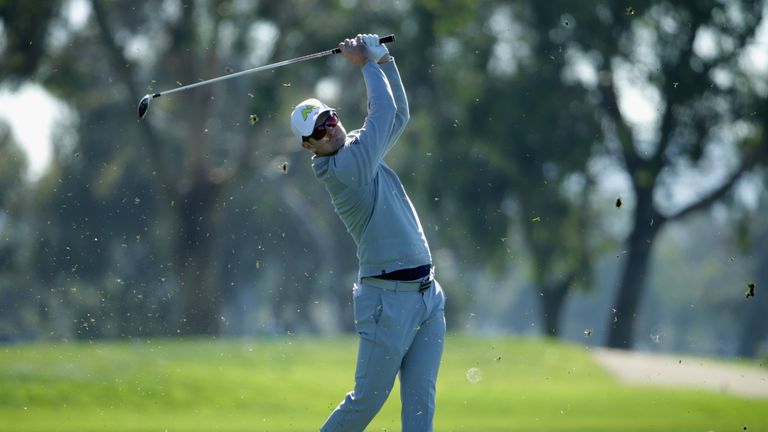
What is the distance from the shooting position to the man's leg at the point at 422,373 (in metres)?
6.93

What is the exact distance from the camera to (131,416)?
52.9 feet

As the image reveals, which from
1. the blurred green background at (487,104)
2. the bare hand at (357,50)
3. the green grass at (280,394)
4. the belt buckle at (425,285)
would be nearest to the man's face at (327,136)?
the bare hand at (357,50)

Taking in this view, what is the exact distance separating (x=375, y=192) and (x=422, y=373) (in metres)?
0.95

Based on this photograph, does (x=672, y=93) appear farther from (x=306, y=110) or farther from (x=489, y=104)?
(x=306, y=110)

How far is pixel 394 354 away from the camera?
22.5ft

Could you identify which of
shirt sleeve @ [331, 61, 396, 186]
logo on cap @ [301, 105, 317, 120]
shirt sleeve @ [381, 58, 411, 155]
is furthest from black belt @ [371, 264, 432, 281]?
logo on cap @ [301, 105, 317, 120]

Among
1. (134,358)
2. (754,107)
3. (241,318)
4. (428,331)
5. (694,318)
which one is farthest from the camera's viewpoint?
(694,318)

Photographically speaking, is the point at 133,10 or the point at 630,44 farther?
the point at 133,10

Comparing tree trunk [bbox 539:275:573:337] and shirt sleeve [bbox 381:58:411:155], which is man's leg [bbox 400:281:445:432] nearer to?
shirt sleeve [bbox 381:58:411:155]

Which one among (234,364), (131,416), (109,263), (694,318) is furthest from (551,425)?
(694,318)

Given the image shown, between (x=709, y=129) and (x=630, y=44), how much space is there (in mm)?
2910

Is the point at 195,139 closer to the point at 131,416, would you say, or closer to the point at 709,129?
the point at 709,129

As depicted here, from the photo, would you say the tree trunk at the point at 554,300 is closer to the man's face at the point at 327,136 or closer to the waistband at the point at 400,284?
the waistband at the point at 400,284

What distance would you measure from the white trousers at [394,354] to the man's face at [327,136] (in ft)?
2.32
